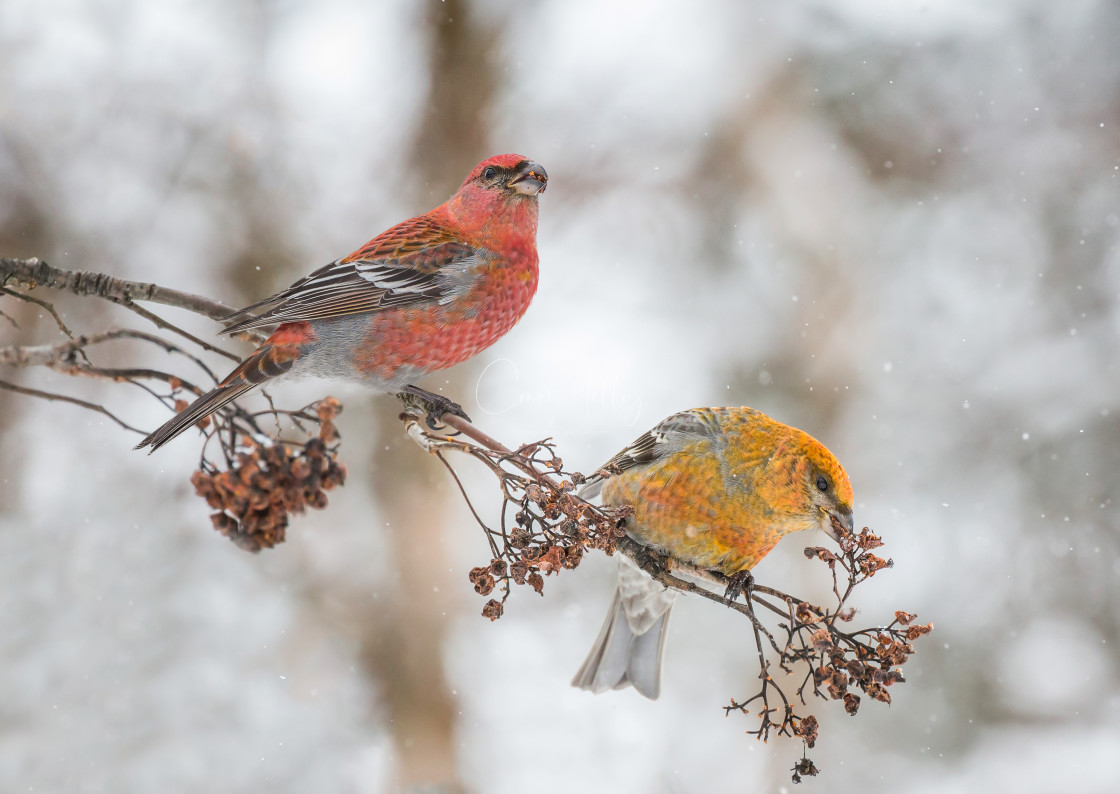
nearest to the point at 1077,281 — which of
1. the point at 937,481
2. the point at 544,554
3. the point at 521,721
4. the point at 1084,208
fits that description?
the point at 1084,208

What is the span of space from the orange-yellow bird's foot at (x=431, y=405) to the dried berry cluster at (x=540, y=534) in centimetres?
36

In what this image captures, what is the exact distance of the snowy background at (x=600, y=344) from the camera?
360 cm

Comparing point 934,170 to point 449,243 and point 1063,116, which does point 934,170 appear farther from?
point 449,243

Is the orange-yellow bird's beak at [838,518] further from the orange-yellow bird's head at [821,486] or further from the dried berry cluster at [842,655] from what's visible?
the dried berry cluster at [842,655]

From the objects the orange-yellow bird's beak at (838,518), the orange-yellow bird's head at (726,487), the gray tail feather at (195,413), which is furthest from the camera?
the orange-yellow bird's head at (726,487)

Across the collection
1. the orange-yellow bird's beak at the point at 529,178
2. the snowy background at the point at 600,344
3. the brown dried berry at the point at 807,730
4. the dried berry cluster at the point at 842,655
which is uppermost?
the snowy background at the point at 600,344

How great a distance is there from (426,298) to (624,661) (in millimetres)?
1350

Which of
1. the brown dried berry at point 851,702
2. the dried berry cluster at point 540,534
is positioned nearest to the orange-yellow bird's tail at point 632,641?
the dried berry cluster at point 540,534

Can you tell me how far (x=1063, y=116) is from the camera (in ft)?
14.5

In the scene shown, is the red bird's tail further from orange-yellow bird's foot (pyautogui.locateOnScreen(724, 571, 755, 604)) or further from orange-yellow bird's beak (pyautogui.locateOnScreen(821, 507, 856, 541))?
orange-yellow bird's beak (pyautogui.locateOnScreen(821, 507, 856, 541))

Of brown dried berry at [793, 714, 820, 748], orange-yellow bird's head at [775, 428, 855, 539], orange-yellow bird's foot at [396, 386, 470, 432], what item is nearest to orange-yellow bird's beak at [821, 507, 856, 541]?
orange-yellow bird's head at [775, 428, 855, 539]

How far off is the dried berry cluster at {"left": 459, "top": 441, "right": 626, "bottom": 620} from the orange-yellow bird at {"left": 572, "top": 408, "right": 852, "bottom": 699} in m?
0.40

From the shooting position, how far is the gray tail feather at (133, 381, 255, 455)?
1222 millimetres

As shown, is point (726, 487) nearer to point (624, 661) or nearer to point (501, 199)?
point (624, 661)
